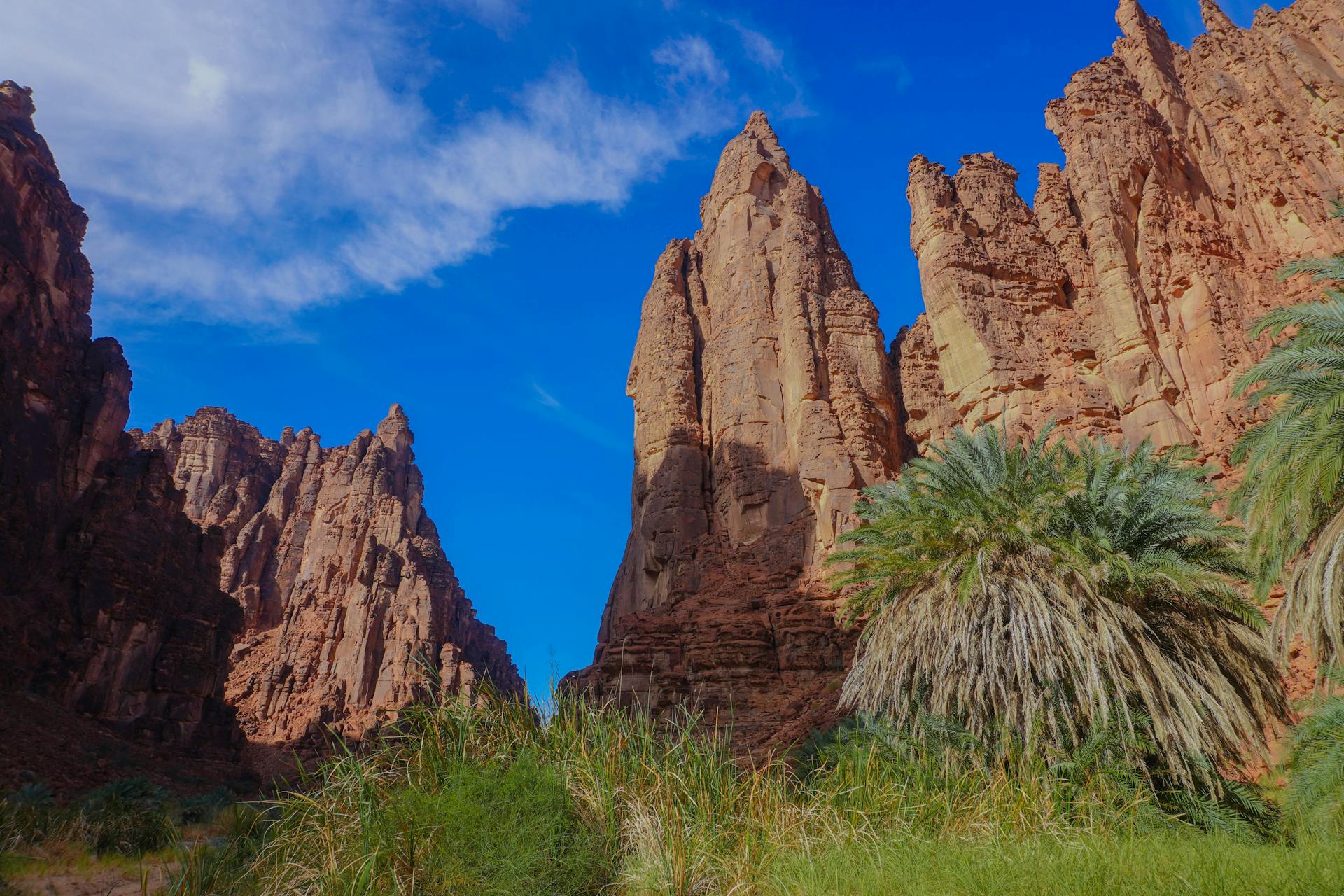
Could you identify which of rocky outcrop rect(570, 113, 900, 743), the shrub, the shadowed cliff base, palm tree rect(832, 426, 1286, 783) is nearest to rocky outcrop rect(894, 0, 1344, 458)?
rocky outcrop rect(570, 113, 900, 743)

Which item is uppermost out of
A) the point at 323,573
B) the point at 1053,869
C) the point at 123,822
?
the point at 323,573

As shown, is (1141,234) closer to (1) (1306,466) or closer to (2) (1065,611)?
(2) (1065,611)

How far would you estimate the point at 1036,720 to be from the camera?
1273 centimetres

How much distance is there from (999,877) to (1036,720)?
6.26m

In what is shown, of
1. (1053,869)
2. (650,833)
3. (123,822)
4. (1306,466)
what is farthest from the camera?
(123,822)

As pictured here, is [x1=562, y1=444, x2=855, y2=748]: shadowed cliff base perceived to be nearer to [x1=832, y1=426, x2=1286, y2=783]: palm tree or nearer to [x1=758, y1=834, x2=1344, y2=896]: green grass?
[x1=832, y1=426, x2=1286, y2=783]: palm tree

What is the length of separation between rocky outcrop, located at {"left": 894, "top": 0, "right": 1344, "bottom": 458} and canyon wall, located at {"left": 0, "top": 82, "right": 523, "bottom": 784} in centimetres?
2444

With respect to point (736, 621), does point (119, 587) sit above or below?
above

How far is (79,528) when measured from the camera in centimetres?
4597

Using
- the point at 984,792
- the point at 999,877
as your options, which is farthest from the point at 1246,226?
the point at 999,877

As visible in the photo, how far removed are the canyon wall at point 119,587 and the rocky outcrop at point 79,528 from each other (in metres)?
0.09

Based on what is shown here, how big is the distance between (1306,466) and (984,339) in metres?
21.8

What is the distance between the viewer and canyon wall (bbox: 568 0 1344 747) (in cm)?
2786

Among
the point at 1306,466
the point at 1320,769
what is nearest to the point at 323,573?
the point at 1320,769
